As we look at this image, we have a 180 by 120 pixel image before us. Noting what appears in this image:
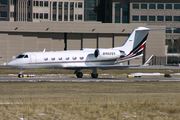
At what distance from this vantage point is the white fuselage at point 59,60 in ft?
117

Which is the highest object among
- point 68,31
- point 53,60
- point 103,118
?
point 68,31

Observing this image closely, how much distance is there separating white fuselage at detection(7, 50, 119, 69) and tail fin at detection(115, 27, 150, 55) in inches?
93.7

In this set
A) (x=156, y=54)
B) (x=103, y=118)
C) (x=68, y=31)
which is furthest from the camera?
(x=156, y=54)

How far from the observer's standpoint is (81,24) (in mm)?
67875

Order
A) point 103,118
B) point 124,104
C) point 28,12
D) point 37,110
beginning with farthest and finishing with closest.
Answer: point 28,12 < point 124,104 < point 37,110 < point 103,118

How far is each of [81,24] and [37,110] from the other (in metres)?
53.3

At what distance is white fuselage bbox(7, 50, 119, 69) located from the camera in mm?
35656

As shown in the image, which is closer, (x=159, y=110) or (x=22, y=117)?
(x=22, y=117)

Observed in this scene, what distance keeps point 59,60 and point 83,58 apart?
306 cm

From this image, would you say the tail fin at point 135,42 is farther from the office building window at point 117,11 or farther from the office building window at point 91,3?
the office building window at point 91,3

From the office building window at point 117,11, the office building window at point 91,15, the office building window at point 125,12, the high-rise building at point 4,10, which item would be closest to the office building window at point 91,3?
the office building window at point 91,15

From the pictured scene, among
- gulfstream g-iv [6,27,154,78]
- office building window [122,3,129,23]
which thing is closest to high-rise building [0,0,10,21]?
office building window [122,3,129,23]

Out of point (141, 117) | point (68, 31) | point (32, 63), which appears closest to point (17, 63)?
point (32, 63)

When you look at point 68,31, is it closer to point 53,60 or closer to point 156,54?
point 156,54
